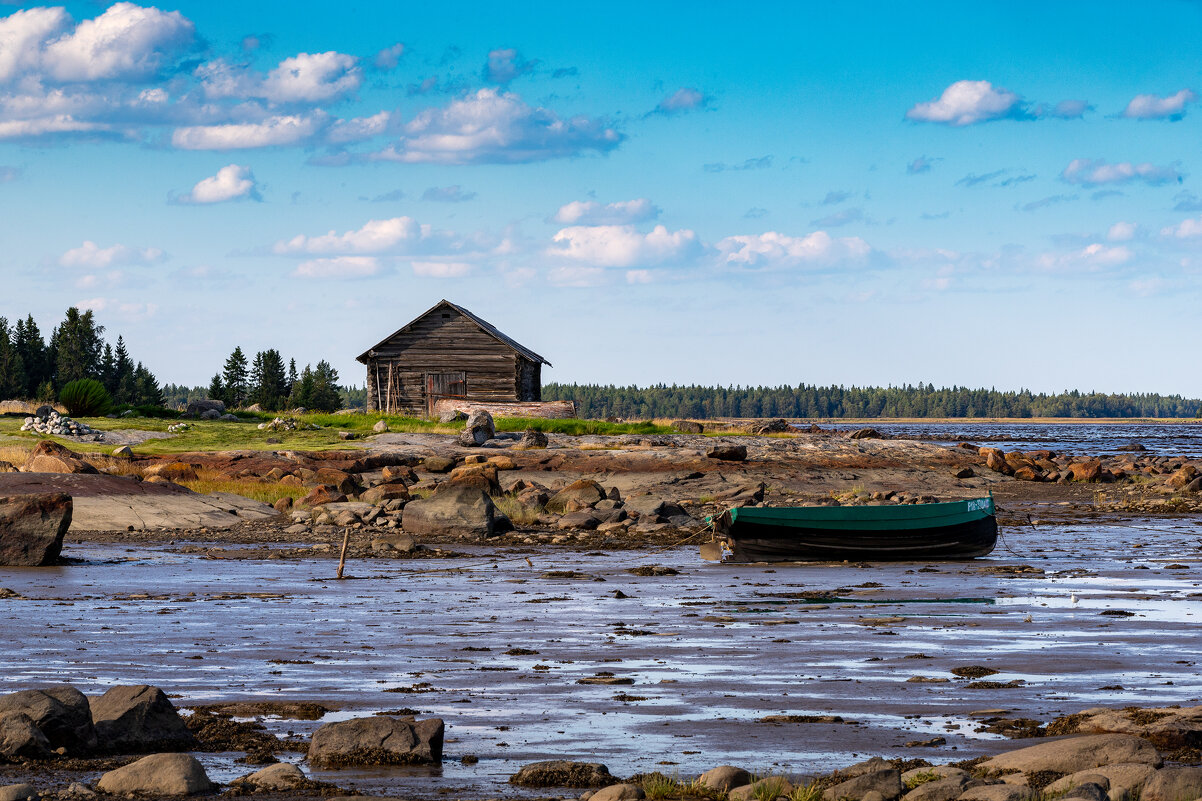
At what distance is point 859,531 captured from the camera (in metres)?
26.0

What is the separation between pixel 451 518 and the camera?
3008cm

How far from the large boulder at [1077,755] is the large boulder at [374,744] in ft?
12.4

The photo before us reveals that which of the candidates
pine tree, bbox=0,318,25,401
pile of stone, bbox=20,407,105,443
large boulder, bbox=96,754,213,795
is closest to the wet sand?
large boulder, bbox=96,754,213,795

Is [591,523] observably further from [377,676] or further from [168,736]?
[168,736]

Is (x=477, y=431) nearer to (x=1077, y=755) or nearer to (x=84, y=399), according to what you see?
(x=84, y=399)

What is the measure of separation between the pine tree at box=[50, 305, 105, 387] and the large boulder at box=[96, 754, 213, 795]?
87490 millimetres

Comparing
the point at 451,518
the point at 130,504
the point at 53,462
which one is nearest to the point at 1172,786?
the point at 451,518

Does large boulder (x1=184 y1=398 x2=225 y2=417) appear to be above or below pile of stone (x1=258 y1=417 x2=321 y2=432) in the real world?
above

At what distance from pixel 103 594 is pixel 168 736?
36.3ft

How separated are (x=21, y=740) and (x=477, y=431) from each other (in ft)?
135

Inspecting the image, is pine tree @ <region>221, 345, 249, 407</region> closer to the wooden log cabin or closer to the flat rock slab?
the wooden log cabin

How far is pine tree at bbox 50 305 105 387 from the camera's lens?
3578 inches

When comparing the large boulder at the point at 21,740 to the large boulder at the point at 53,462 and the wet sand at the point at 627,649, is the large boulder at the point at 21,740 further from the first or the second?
the large boulder at the point at 53,462

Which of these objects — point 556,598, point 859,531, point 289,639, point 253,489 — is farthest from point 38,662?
point 253,489
